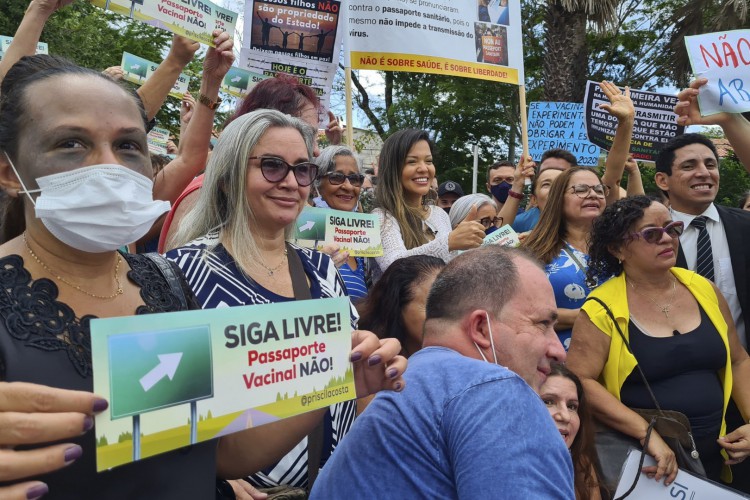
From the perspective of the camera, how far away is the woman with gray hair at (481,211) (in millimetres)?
5133

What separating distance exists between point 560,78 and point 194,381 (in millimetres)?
14129

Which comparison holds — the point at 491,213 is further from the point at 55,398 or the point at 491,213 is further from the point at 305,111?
the point at 55,398

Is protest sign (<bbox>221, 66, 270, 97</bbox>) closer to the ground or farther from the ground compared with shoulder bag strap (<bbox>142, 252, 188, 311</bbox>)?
farther from the ground

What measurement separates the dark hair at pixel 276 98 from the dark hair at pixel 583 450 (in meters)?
1.68

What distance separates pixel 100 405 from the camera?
1051mm

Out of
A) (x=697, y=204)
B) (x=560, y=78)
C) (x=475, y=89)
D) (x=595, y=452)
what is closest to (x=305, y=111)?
(x=595, y=452)

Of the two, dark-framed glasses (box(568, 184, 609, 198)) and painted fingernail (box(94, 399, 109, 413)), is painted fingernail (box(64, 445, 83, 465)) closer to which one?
painted fingernail (box(94, 399, 109, 413))

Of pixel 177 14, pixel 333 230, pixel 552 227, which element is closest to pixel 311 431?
pixel 333 230

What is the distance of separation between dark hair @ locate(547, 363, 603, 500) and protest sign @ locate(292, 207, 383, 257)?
1229 mm

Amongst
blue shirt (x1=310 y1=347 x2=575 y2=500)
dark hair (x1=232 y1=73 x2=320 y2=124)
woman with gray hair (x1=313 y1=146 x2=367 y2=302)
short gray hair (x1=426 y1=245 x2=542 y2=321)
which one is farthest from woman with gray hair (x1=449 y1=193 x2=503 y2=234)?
blue shirt (x1=310 y1=347 x2=575 y2=500)

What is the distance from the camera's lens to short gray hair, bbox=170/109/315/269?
7.95 feet

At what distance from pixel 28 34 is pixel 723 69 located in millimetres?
3900

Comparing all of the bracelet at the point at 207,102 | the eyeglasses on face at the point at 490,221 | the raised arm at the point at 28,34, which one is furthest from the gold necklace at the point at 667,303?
the raised arm at the point at 28,34

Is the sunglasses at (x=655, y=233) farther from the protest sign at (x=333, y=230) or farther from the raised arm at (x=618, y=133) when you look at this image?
the protest sign at (x=333, y=230)
